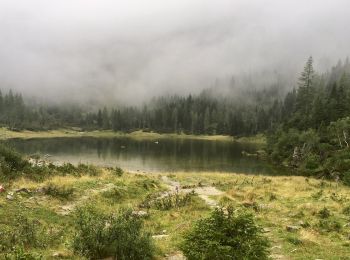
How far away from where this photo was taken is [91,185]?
1253 inches

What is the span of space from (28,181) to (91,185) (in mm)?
4993

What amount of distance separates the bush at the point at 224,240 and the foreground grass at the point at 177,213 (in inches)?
112

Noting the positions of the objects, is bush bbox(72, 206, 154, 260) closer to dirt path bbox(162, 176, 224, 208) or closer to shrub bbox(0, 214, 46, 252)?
shrub bbox(0, 214, 46, 252)

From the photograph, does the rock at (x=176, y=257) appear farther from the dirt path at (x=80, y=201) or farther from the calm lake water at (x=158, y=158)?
the calm lake water at (x=158, y=158)

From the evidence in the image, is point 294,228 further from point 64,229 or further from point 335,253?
point 64,229

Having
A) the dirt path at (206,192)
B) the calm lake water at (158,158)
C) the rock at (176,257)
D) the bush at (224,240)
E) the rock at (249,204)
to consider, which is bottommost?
the calm lake water at (158,158)

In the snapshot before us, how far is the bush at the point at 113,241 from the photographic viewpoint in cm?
1282

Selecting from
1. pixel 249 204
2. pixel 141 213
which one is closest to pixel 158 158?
pixel 249 204

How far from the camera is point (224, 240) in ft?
39.1

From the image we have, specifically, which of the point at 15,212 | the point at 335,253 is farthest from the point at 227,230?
the point at 15,212

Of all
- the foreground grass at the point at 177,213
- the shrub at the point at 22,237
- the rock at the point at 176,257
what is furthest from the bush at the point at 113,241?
the shrub at the point at 22,237

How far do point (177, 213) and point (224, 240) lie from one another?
12465mm

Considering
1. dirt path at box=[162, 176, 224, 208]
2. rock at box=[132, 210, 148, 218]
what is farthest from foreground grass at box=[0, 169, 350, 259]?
dirt path at box=[162, 176, 224, 208]

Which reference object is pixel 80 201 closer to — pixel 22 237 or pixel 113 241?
pixel 22 237
